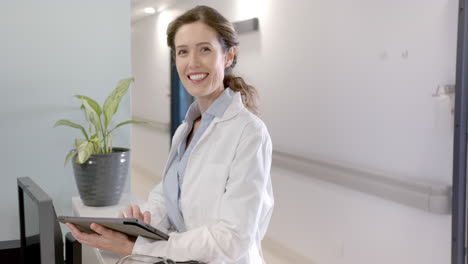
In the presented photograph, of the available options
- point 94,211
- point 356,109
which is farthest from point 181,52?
point 356,109

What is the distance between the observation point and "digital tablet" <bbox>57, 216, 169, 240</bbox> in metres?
1.13

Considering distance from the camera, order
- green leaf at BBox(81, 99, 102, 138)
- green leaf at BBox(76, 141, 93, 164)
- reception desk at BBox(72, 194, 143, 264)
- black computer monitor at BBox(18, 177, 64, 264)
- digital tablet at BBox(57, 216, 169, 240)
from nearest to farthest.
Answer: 1. black computer monitor at BBox(18, 177, 64, 264)
2. digital tablet at BBox(57, 216, 169, 240)
3. reception desk at BBox(72, 194, 143, 264)
4. green leaf at BBox(76, 141, 93, 164)
5. green leaf at BBox(81, 99, 102, 138)

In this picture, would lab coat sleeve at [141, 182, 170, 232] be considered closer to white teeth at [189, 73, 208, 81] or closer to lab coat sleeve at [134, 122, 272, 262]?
lab coat sleeve at [134, 122, 272, 262]

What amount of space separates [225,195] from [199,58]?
1.32ft

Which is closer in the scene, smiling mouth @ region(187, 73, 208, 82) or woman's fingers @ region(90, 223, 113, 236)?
woman's fingers @ region(90, 223, 113, 236)

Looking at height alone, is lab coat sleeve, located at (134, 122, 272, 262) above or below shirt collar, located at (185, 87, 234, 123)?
below

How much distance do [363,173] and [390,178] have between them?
0.24 meters

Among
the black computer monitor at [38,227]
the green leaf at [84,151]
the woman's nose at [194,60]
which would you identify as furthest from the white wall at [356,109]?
the black computer monitor at [38,227]

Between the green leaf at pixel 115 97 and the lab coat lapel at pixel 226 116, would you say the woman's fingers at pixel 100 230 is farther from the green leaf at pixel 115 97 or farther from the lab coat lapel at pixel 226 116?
the green leaf at pixel 115 97

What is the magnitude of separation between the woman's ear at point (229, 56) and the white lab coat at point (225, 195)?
12cm

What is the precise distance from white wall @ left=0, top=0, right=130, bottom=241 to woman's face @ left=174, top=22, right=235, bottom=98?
143 cm

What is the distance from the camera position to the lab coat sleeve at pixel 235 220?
1155 millimetres

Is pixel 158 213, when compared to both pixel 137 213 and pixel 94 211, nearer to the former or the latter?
pixel 137 213

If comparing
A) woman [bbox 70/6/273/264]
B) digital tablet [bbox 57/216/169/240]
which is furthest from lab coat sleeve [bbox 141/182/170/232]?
digital tablet [bbox 57/216/169/240]
